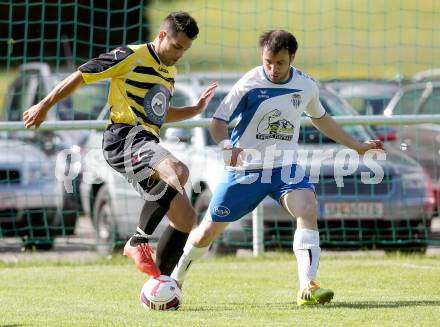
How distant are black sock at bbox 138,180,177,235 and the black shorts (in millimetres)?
52

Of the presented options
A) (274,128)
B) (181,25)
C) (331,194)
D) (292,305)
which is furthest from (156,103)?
(331,194)

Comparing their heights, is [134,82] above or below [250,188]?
above

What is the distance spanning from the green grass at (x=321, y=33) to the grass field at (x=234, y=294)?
11.3ft

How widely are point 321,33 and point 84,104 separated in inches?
327

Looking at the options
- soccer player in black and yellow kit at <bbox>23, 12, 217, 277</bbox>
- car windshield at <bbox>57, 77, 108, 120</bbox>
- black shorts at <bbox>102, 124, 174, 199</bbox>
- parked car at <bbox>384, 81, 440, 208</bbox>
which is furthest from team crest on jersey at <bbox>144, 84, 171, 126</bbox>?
car windshield at <bbox>57, 77, 108, 120</bbox>

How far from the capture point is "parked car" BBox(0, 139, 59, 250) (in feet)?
37.5

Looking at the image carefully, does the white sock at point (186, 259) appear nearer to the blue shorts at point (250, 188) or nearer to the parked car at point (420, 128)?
the blue shorts at point (250, 188)

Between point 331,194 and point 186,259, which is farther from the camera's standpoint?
point 331,194

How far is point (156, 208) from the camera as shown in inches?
268

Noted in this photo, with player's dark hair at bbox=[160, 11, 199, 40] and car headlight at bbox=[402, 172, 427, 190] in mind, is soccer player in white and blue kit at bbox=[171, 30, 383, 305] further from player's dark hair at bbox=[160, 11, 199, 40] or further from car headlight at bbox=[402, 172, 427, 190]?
car headlight at bbox=[402, 172, 427, 190]

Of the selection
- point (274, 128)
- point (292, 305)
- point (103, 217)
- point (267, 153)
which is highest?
point (274, 128)

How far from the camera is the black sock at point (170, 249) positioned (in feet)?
22.6

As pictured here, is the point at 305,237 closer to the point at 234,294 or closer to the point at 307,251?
the point at 307,251

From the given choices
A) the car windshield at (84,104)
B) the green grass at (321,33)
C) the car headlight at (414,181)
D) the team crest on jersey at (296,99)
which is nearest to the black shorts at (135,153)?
the team crest on jersey at (296,99)
